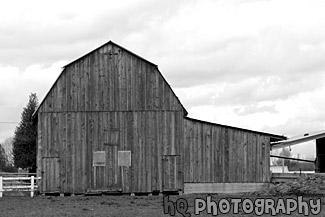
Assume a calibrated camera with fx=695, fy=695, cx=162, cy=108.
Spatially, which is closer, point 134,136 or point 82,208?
point 82,208

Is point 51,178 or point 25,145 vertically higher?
point 25,145

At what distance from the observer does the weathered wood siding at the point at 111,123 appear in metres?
37.7

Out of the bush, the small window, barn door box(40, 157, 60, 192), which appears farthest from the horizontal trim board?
barn door box(40, 157, 60, 192)

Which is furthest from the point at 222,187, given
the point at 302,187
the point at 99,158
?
the point at 99,158

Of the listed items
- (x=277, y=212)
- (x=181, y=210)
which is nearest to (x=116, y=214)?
(x=181, y=210)

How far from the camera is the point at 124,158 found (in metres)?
37.7

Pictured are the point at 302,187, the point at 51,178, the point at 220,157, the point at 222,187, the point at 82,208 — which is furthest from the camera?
the point at 220,157

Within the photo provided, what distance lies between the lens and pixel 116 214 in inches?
974

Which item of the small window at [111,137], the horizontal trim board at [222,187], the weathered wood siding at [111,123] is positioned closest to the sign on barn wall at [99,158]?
the weathered wood siding at [111,123]

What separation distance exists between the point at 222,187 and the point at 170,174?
2915 millimetres

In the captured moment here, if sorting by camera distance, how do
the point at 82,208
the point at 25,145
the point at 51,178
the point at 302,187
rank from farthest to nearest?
the point at 25,145, the point at 51,178, the point at 302,187, the point at 82,208

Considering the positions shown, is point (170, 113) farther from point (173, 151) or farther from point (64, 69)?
point (64, 69)

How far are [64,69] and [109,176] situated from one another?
6.30 metres

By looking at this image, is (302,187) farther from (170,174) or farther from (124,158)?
(124,158)
